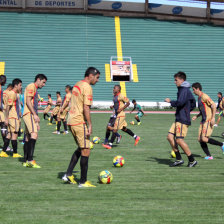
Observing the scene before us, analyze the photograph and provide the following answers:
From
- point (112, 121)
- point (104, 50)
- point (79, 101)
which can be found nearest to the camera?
point (79, 101)

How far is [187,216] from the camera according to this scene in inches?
210

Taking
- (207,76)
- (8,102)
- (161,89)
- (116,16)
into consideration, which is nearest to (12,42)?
(116,16)

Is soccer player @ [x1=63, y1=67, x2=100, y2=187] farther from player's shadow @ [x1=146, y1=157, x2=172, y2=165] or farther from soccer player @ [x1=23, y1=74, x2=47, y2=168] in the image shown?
player's shadow @ [x1=146, y1=157, x2=172, y2=165]

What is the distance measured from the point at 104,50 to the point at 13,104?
26178 mm

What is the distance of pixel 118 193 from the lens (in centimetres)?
664

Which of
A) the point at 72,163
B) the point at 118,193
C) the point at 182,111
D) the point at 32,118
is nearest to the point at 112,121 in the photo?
the point at 182,111

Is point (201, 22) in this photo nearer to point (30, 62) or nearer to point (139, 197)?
point (30, 62)

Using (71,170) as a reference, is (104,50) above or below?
above

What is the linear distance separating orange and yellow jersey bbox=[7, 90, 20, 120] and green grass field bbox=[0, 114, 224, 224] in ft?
4.16

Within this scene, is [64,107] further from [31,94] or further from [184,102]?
[184,102]

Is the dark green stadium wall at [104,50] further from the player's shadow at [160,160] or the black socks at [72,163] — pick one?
the black socks at [72,163]

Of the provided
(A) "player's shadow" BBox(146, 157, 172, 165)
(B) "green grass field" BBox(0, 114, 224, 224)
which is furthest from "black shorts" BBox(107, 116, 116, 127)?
(A) "player's shadow" BBox(146, 157, 172, 165)

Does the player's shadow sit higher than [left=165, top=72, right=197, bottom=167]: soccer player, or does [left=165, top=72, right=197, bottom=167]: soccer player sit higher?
[left=165, top=72, right=197, bottom=167]: soccer player

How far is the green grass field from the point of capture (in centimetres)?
529
